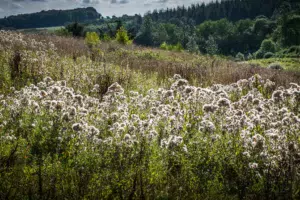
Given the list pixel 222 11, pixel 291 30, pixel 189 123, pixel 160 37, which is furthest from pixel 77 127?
pixel 222 11

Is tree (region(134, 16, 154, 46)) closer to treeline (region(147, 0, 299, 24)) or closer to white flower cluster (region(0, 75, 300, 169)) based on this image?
treeline (region(147, 0, 299, 24))

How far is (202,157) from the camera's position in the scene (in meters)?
4.42

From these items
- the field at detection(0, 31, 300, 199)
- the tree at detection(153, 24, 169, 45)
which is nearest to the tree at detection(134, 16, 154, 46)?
the tree at detection(153, 24, 169, 45)

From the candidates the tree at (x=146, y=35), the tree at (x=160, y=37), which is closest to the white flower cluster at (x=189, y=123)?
the tree at (x=160, y=37)

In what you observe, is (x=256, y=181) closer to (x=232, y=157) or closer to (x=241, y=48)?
(x=232, y=157)

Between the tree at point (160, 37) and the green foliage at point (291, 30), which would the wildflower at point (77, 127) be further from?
the tree at point (160, 37)

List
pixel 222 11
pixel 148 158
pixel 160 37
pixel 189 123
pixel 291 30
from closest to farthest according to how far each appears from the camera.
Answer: pixel 148 158 < pixel 189 123 < pixel 291 30 < pixel 160 37 < pixel 222 11

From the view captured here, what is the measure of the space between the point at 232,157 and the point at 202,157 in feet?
1.47

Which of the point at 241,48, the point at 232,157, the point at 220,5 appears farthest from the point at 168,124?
the point at 220,5

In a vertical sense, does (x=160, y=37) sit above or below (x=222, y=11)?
below

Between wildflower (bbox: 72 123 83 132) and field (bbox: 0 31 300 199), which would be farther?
wildflower (bbox: 72 123 83 132)

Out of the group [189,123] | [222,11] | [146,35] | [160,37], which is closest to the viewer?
[189,123]

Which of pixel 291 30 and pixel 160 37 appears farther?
pixel 160 37

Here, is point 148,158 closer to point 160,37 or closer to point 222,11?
point 160,37
